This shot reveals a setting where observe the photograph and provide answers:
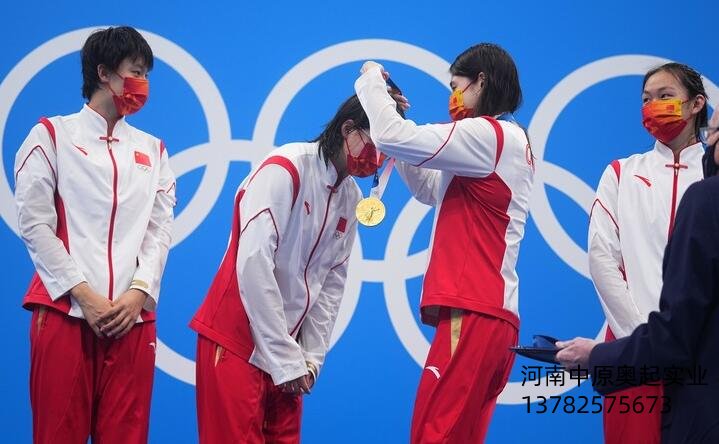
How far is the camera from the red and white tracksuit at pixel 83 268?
10.4 ft

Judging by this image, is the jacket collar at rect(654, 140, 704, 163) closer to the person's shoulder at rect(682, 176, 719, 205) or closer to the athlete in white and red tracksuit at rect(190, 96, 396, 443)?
the athlete in white and red tracksuit at rect(190, 96, 396, 443)

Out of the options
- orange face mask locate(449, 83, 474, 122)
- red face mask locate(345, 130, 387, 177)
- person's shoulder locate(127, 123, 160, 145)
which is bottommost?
red face mask locate(345, 130, 387, 177)

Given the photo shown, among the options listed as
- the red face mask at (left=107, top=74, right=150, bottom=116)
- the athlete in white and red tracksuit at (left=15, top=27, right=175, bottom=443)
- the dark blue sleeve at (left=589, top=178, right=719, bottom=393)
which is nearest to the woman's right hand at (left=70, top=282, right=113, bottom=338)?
the athlete in white and red tracksuit at (left=15, top=27, right=175, bottom=443)

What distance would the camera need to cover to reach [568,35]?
5125 millimetres

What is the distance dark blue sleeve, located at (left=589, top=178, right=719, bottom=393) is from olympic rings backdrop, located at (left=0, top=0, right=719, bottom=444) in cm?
294

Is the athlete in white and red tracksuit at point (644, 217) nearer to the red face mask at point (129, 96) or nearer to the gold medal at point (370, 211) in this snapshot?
the gold medal at point (370, 211)

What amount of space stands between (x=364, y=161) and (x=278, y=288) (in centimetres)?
→ 53

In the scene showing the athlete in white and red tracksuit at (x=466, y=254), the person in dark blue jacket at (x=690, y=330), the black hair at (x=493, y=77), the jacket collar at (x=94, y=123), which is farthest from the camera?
the jacket collar at (x=94, y=123)

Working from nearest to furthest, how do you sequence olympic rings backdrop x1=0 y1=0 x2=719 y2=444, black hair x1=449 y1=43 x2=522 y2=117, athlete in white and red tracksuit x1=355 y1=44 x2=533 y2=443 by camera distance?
1. athlete in white and red tracksuit x1=355 y1=44 x2=533 y2=443
2. black hair x1=449 y1=43 x2=522 y2=117
3. olympic rings backdrop x1=0 y1=0 x2=719 y2=444

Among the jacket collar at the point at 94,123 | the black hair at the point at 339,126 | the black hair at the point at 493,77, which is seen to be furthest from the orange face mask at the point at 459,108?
the jacket collar at the point at 94,123

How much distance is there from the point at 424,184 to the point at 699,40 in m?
2.50

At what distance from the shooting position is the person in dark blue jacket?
6.22ft

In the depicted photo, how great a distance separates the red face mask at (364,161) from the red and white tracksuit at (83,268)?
0.78 metres

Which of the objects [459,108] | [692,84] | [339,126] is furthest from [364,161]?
[692,84]
